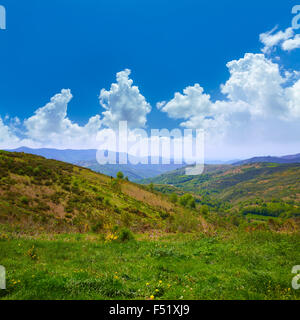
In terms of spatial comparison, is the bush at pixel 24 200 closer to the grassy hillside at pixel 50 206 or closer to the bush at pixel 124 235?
the grassy hillside at pixel 50 206

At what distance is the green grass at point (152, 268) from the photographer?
5543 mm

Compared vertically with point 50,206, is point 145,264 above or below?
above

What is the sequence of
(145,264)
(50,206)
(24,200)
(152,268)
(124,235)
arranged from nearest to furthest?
(152,268) → (145,264) → (124,235) → (24,200) → (50,206)

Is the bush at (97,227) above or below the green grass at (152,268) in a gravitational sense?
below

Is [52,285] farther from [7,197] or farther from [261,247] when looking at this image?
[7,197]

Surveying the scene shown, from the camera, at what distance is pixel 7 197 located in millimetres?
21875

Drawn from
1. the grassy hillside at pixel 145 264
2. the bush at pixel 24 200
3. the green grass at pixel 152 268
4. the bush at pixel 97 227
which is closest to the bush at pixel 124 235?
the grassy hillside at pixel 145 264

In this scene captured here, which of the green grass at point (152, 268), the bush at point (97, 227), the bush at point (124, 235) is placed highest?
the green grass at point (152, 268)

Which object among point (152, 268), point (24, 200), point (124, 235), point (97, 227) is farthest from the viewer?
point (24, 200)

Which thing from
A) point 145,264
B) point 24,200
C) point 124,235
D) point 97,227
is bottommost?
point 97,227

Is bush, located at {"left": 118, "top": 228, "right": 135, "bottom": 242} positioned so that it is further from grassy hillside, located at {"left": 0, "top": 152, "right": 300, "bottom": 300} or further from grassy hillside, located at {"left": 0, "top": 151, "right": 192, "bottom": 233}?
grassy hillside, located at {"left": 0, "top": 151, "right": 192, "bottom": 233}

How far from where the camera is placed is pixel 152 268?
792cm

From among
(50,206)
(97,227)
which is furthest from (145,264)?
(50,206)

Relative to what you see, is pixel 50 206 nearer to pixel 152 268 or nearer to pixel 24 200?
pixel 24 200
